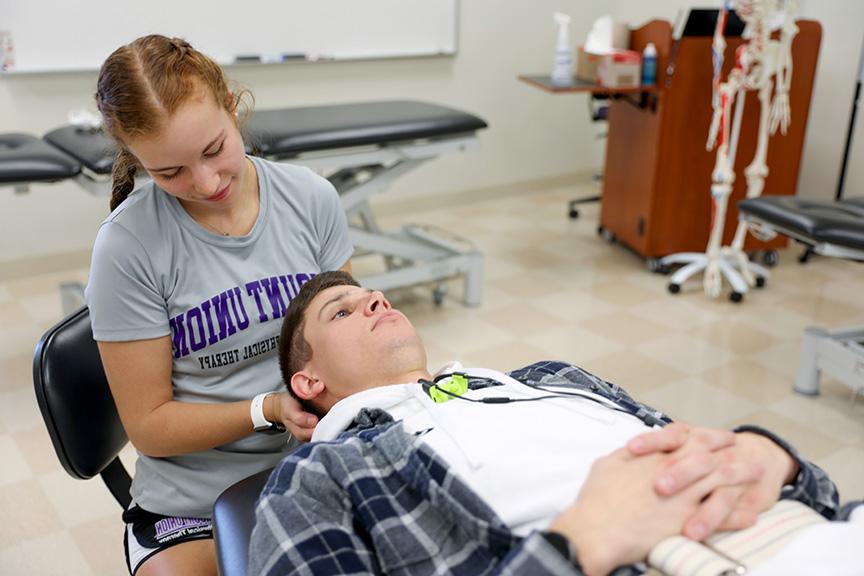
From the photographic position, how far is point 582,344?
9.98ft

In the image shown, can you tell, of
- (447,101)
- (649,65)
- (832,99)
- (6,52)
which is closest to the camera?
(6,52)

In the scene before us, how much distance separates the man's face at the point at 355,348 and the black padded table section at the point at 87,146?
141cm

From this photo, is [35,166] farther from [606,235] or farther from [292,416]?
[606,235]

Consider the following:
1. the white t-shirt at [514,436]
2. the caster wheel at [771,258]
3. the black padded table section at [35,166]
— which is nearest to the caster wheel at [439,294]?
the black padded table section at [35,166]

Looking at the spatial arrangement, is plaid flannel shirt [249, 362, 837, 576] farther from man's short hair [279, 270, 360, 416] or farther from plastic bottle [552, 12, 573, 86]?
plastic bottle [552, 12, 573, 86]

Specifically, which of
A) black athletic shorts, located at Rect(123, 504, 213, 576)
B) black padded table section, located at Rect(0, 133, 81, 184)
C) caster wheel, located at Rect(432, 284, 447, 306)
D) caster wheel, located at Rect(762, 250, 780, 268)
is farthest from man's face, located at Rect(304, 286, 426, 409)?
caster wheel, located at Rect(762, 250, 780, 268)

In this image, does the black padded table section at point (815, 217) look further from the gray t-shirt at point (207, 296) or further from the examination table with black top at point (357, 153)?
the gray t-shirt at point (207, 296)

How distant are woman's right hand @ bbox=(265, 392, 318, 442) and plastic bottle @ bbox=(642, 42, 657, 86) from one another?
106 inches

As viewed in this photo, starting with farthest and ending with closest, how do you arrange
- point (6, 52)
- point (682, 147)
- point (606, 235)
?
1. point (606, 235)
2. point (682, 147)
3. point (6, 52)

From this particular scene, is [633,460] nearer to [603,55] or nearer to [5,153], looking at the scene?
[5,153]

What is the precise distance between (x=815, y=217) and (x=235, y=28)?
2.62 meters

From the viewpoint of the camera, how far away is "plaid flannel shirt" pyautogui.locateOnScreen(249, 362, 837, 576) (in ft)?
3.03

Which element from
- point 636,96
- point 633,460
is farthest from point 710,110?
point 633,460

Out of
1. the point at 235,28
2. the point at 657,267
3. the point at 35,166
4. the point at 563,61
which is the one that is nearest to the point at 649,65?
the point at 563,61
